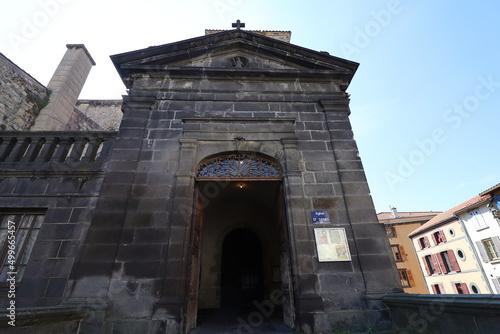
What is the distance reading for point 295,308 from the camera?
172 inches

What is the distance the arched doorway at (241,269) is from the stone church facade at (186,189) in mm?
4420

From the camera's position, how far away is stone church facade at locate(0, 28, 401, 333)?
4215 millimetres

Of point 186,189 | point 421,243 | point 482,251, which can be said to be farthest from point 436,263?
point 186,189

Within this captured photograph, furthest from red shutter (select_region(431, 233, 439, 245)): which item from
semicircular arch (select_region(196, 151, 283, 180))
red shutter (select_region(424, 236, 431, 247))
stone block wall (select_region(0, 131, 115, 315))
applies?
stone block wall (select_region(0, 131, 115, 315))

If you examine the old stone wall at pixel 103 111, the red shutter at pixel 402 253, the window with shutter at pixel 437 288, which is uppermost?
the old stone wall at pixel 103 111

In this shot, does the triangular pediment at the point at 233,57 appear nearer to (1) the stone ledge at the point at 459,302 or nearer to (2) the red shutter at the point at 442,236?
(1) the stone ledge at the point at 459,302

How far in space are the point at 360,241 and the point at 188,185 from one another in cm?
363

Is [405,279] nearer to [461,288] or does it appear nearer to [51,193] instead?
[461,288]

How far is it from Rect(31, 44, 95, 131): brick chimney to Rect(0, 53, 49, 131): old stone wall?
0.82ft

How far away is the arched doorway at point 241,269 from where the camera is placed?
9.44 meters

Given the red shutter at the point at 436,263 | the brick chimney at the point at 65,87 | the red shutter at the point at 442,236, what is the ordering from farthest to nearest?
the red shutter at the point at 436,263 → the red shutter at the point at 442,236 → the brick chimney at the point at 65,87

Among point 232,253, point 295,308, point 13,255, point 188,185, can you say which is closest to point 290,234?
point 295,308

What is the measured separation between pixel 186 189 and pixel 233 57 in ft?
14.0

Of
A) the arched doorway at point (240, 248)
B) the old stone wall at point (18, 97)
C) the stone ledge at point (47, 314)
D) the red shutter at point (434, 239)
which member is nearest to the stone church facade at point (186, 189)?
the stone ledge at point (47, 314)
